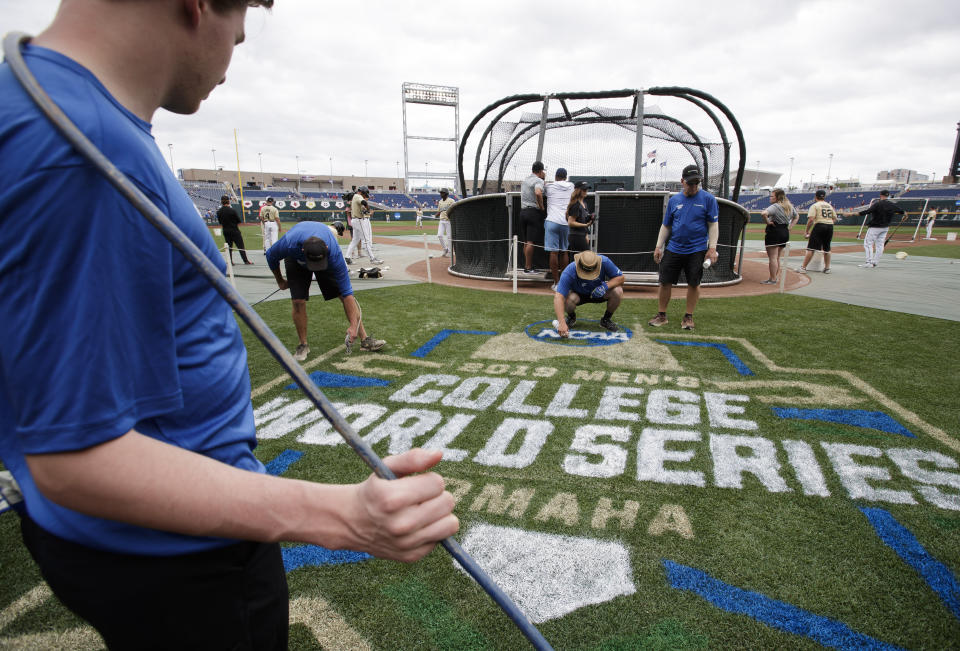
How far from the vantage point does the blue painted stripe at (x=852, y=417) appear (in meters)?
3.46

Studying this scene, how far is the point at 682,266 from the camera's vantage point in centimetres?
643

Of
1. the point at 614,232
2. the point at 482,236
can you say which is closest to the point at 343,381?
the point at 482,236

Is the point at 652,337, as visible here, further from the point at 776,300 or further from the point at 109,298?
the point at 109,298

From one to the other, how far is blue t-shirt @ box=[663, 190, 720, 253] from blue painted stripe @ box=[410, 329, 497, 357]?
2.91m

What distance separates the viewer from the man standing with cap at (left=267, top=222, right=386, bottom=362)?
493 centimetres

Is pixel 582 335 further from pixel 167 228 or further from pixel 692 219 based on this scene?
pixel 167 228

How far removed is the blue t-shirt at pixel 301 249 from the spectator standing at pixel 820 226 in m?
10.3

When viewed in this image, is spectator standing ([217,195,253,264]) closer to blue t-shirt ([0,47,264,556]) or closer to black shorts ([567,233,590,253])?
black shorts ([567,233,590,253])

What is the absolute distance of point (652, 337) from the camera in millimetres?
6004

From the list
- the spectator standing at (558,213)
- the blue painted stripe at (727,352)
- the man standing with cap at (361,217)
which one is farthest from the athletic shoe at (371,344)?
the man standing with cap at (361,217)

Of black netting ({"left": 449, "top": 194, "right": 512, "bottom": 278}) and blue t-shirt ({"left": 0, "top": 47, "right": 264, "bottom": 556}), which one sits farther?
black netting ({"left": 449, "top": 194, "right": 512, "bottom": 278})

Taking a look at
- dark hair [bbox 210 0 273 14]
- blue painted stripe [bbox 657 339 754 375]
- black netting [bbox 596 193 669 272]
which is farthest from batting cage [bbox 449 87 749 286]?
dark hair [bbox 210 0 273 14]

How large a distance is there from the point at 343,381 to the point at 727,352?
4385 millimetres

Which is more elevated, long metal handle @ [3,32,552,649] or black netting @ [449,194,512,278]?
long metal handle @ [3,32,552,649]
